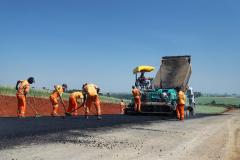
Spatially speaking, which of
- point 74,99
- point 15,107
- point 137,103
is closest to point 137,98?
point 137,103

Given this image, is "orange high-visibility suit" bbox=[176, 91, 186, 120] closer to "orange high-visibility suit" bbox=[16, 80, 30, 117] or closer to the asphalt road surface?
"orange high-visibility suit" bbox=[16, 80, 30, 117]

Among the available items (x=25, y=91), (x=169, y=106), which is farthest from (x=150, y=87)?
(x=25, y=91)

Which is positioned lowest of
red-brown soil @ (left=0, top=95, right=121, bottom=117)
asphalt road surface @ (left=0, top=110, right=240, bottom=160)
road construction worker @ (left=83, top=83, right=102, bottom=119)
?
asphalt road surface @ (left=0, top=110, right=240, bottom=160)

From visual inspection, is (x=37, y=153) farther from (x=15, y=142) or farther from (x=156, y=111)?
(x=156, y=111)

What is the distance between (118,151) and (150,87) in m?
16.7

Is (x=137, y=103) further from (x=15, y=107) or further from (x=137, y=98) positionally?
(x=15, y=107)

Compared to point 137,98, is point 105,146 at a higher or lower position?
lower

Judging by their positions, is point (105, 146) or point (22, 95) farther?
point (22, 95)

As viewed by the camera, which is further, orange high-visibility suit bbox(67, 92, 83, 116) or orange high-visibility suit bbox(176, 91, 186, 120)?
orange high-visibility suit bbox(176, 91, 186, 120)

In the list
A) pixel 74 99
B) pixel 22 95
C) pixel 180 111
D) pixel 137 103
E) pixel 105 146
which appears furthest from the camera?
pixel 137 103

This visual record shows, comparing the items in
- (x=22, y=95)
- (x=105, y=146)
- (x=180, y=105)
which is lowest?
(x=105, y=146)

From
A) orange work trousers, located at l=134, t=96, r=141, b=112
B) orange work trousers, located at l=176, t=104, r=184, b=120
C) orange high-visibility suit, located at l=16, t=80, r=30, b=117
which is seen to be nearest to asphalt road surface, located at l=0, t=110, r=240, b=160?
orange high-visibility suit, located at l=16, t=80, r=30, b=117

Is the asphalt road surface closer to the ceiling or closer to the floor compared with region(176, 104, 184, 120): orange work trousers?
closer to the floor

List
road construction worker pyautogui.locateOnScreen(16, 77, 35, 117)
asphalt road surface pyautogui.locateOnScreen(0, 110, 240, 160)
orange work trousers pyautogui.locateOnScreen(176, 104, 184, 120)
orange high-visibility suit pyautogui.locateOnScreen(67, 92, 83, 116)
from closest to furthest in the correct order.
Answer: asphalt road surface pyautogui.locateOnScreen(0, 110, 240, 160) → road construction worker pyautogui.locateOnScreen(16, 77, 35, 117) → orange high-visibility suit pyautogui.locateOnScreen(67, 92, 83, 116) → orange work trousers pyautogui.locateOnScreen(176, 104, 184, 120)
